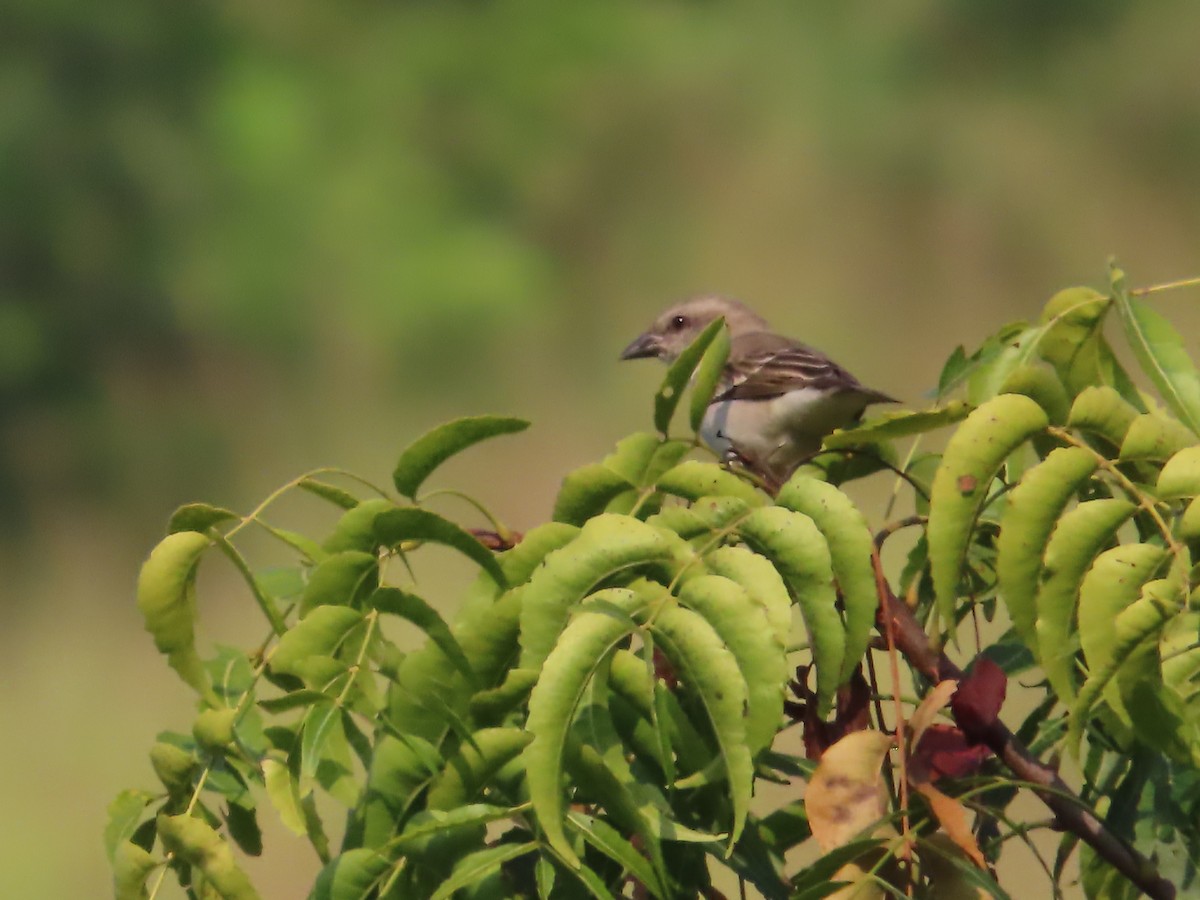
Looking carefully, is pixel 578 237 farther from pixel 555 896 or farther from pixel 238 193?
pixel 555 896

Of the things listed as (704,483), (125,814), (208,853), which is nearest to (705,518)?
(704,483)

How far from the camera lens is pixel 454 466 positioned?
36.8 feet

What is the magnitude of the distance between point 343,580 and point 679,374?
1.19ft

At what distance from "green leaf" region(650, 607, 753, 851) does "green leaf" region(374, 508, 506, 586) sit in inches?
8.4

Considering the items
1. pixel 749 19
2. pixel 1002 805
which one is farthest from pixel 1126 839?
pixel 749 19

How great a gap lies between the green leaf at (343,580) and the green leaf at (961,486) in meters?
0.50

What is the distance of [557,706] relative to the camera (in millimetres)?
1463

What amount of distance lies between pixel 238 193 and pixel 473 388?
3.32 m

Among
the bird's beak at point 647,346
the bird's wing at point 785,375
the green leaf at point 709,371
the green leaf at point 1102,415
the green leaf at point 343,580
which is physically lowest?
the green leaf at point 1102,415

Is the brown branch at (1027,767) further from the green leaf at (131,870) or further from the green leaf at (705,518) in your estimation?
the green leaf at (131,870)

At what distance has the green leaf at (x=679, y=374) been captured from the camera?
172cm

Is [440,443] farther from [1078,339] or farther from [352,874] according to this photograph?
[1078,339]

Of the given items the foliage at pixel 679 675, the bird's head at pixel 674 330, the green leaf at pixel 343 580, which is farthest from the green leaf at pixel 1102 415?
the bird's head at pixel 674 330

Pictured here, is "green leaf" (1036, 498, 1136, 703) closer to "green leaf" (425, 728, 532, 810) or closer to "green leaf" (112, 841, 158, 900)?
"green leaf" (425, 728, 532, 810)
